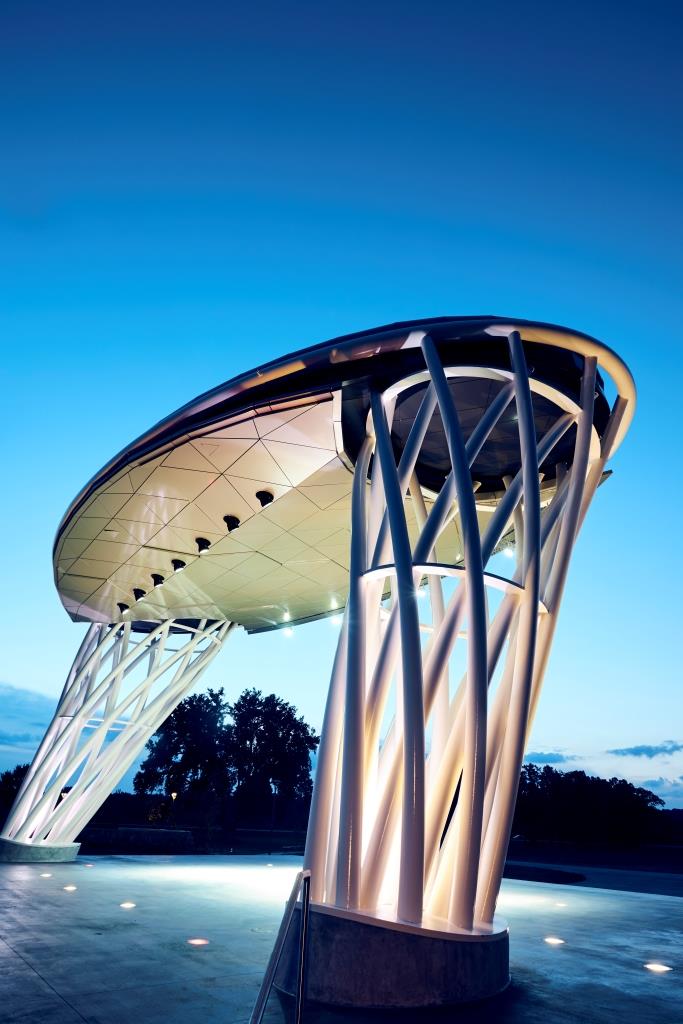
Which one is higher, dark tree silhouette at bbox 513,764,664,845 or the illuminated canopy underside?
the illuminated canopy underside

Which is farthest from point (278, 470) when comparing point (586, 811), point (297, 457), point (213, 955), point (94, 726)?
point (586, 811)

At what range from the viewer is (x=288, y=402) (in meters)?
10.6

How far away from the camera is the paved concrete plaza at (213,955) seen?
652 cm

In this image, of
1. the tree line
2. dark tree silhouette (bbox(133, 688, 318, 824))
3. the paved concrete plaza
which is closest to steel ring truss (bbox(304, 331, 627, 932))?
the paved concrete plaza

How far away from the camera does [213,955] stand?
8695 mm

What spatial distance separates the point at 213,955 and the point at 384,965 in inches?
111

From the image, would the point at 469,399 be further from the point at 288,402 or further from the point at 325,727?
the point at 325,727

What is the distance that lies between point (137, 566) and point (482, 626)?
12.8 metres

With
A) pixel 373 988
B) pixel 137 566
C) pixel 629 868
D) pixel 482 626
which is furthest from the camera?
pixel 629 868

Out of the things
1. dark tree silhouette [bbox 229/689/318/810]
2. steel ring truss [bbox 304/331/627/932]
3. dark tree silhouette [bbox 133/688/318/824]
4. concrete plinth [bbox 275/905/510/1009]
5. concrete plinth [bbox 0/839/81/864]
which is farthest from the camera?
dark tree silhouette [bbox 229/689/318/810]

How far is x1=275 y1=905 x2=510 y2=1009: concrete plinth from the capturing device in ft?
22.7

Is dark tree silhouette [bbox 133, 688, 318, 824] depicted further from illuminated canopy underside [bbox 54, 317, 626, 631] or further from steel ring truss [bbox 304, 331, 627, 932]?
steel ring truss [bbox 304, 331, 627, 932]

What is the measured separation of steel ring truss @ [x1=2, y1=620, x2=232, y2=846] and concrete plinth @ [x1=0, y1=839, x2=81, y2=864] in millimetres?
221

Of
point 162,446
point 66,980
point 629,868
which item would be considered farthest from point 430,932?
point 629,868
